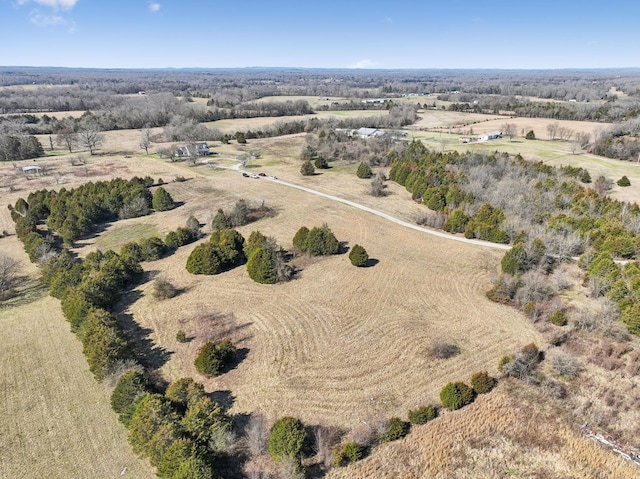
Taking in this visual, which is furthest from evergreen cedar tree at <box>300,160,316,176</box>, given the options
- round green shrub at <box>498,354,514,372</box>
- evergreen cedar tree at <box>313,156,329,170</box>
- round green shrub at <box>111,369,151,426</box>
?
round green shrub at <box>111,369,151,426</box>

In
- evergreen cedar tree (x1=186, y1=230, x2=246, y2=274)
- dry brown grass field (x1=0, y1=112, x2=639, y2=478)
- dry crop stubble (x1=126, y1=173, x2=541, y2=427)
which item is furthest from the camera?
evergreen cedar tree (x1=186, y1=230, x2=246, y2=274)

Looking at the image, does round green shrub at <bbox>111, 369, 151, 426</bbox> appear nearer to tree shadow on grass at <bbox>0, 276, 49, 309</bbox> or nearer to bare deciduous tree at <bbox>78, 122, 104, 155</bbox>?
tree shadow on grass at <bbox>0, 276, 49, 309</bbox>

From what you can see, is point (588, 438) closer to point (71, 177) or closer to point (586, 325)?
point (586, 325)

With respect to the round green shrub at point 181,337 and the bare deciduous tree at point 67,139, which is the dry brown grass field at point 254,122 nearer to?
the bare deciduous tree at point 67,139

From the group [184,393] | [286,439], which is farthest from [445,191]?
[184,393]

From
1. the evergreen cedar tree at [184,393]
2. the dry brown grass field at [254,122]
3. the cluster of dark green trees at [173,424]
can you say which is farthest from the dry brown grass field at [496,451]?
the dry brown grass field at [254,122]

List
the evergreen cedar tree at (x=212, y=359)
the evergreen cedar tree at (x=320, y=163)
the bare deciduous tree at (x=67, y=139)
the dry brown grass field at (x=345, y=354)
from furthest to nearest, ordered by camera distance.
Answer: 1. the bare deciduous tree at (x=67, y=139)
2. the evergreen cedar tree at (x=320, y=163)
3. the evergreen cedar tree at (x=212, y=359)
4. the dry brown grass field at (x=345, y=354)

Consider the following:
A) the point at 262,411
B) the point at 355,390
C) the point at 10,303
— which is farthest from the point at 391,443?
the point at 10,303
